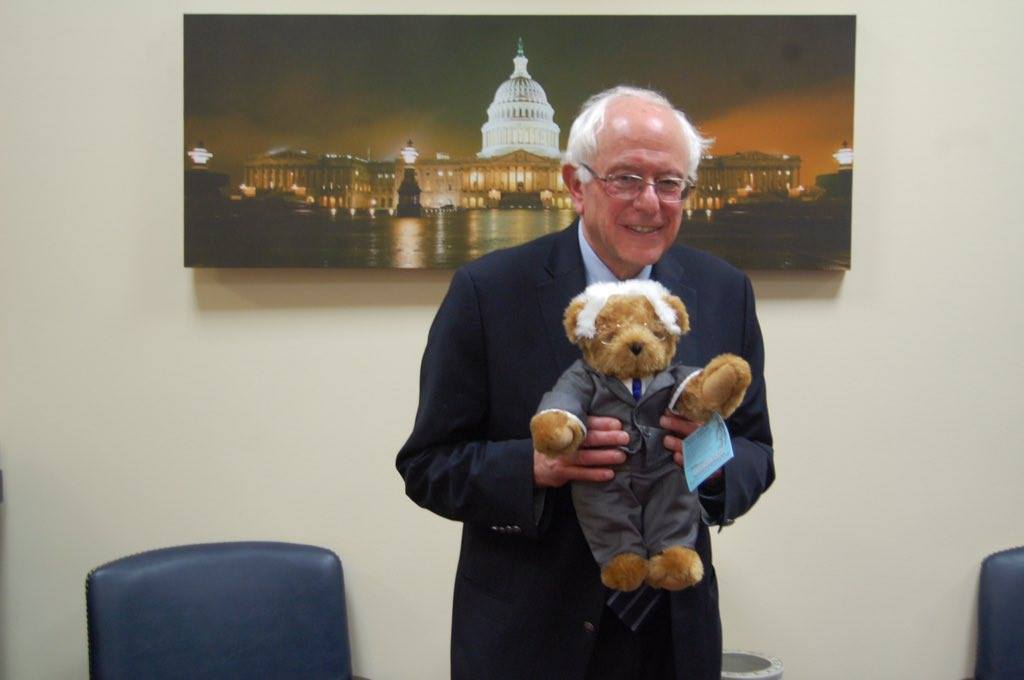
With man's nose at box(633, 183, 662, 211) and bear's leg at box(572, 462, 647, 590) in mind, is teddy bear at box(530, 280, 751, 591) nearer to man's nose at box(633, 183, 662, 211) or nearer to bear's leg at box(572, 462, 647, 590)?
bear's leg at box(572, 462, 647, 590)

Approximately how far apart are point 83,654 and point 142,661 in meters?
0.52

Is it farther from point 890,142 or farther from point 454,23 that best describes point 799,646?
point 454,23

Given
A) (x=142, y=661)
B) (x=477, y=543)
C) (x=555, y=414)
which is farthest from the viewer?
(x=142, y=661)

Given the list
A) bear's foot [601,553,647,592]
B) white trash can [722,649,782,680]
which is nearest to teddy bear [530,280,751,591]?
bear's foot [601,553,647,592]

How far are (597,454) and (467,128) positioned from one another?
5.17ft

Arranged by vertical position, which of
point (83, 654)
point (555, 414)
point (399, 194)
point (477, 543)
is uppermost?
point (399, 194)

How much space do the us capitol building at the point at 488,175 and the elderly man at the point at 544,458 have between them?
1.14 m

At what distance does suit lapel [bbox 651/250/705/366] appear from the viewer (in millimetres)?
1532

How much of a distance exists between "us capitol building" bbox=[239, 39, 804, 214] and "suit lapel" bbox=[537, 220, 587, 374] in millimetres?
1155

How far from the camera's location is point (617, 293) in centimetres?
141

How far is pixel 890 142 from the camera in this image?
108 inches

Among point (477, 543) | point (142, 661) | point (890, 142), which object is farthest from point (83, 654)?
point (890, 142)

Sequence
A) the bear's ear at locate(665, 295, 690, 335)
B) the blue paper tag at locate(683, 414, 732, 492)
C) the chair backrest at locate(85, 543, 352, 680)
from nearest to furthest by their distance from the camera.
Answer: the blue paper tag at locate(683, 414, 732, 492)
the bear's ear at locate(665, 295, 690, 335)
the chair backrest at locate(85, 543, 352, 680)

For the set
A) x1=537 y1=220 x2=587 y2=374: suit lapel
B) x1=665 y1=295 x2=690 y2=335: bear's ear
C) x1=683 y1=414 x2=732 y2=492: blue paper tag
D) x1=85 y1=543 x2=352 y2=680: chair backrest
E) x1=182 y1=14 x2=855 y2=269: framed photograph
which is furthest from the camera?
x1=182 y1=14 x2=855 y2=269: framed photograph
